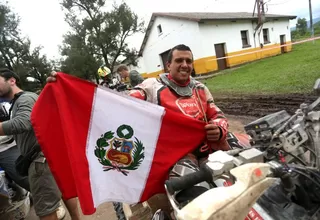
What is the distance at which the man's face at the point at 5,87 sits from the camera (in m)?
2.61

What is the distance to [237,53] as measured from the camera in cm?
2245

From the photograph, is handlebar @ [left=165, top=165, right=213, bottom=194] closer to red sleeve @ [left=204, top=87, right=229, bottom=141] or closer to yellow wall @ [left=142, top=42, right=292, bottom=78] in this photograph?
red sleeve @ [left=204, top=87, right=229, bottom=141]

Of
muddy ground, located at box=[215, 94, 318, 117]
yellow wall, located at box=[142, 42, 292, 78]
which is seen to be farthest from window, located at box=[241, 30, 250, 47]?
muddy ground, located at box=[215, 94, 318, 117]

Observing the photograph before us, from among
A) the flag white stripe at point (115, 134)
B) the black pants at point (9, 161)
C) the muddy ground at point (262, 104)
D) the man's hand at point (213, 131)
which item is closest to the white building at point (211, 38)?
the muddy ground at point (262, 104)

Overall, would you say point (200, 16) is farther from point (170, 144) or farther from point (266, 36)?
point (170, 144)

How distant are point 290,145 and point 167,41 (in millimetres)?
23839

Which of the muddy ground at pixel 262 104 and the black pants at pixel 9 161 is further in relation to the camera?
the muddy ground at pixel 262 104

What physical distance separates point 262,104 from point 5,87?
6.03m

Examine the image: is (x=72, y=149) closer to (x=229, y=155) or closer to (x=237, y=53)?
(x=229, y=155)

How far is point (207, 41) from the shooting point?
20.5m

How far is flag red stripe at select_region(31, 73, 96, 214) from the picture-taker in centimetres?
206

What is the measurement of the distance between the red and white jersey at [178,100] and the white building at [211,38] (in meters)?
17.2

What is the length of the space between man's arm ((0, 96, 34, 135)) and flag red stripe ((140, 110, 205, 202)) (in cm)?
136

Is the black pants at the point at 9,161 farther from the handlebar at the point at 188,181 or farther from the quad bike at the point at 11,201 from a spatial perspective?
the handlebar at the point at 188,181
